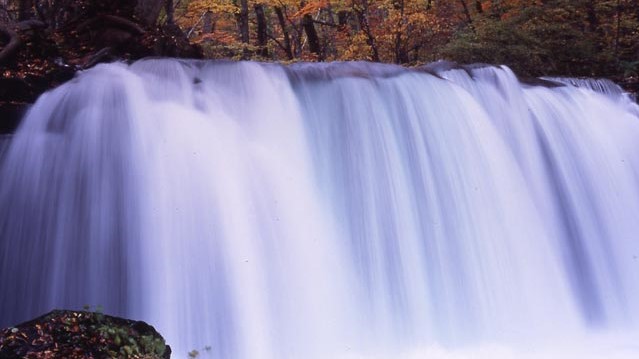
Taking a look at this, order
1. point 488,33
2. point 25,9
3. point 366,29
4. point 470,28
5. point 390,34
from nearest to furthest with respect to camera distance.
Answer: point 25,9
point 488,33
point 470,28
point 390,34
point 366,29

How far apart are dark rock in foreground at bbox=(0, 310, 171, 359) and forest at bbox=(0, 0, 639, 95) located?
12.7 feet

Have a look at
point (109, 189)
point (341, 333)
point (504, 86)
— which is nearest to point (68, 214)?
point (109, 189)

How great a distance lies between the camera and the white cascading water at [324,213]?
4.78 meters

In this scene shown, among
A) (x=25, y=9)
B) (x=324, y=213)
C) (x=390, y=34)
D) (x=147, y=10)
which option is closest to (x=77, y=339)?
(x=324, y=213)

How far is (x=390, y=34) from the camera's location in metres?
14.4

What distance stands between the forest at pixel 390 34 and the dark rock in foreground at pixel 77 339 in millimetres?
3872

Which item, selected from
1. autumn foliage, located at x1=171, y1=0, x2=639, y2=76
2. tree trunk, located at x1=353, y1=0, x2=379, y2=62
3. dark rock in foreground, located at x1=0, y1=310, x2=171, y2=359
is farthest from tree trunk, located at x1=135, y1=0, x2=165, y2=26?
dark rock in foreground, located at x1=0, y1=310, x2=171, y2=359

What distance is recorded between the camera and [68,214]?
4.84m

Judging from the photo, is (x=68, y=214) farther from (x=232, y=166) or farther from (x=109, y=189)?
(x=232, y=166)

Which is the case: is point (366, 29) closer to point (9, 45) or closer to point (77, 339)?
point (9, 45)

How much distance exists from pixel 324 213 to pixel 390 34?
30.9 ft

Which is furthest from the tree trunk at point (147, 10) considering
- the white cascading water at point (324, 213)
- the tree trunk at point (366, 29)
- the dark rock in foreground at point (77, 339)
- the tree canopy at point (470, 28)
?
the dark rock in foreground at point (77, 339)

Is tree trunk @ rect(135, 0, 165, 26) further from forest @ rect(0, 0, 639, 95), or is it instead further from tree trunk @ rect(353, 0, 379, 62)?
tree trunk @ rect(353, 0, 379, 62)

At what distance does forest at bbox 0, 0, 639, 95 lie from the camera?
7752mm
